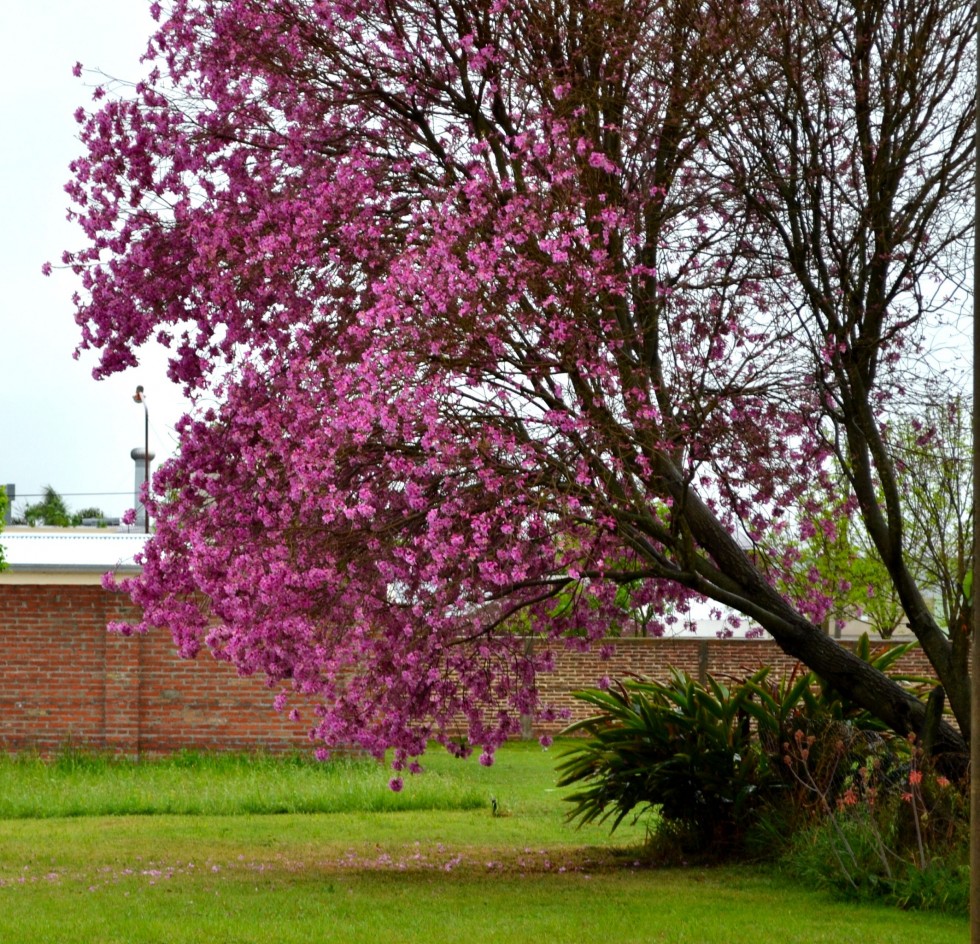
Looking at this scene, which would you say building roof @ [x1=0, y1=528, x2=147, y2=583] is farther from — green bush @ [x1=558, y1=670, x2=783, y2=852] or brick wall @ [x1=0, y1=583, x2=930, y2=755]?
green bush @ [x1=558, y1=670, x2=783, y2=852]

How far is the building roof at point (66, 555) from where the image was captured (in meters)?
27.3

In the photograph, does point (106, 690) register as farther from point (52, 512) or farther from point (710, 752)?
point (52, 512)

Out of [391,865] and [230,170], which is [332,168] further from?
[391,865]

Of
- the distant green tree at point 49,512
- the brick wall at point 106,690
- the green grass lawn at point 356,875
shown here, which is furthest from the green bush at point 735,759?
the distant green tree at point 49,512

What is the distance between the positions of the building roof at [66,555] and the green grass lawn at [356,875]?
9609mm

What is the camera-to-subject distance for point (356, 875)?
1048 cm

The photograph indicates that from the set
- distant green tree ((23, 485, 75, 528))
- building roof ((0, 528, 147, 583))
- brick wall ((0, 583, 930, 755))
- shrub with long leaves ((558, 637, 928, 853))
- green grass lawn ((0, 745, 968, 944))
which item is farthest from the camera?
distant green tree ((23, 485, 75, 528))

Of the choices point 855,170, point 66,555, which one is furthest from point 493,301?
point 66,555

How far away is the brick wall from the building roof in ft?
17.6

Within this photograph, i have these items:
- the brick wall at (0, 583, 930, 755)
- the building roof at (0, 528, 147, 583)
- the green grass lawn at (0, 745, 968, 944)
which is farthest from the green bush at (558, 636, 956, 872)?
the building roof at (0, 528, 147, 583)

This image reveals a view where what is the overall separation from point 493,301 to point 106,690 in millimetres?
11793

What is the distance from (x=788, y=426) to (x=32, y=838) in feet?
24.8

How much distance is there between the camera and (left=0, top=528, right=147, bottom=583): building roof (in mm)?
27297

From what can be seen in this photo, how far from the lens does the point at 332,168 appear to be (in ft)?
32.0
